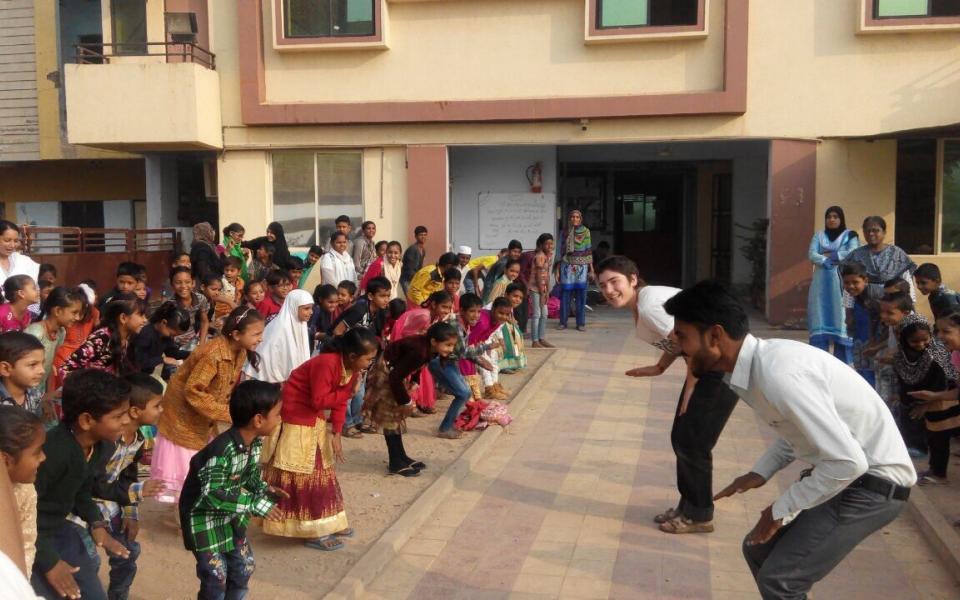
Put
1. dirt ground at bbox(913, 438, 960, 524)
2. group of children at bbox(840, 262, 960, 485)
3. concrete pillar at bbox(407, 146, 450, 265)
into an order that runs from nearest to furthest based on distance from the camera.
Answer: dirt ground at bbox(913, 438, 960, 524) → group of children at bbox(840, 262, 960, 485) → concrete pillar at bbox(407, 146, 450, 265)

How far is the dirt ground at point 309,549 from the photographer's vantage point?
463 centimetres

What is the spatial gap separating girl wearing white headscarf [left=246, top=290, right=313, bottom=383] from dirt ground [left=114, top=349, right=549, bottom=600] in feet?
2.91

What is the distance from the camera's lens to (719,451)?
726 cm

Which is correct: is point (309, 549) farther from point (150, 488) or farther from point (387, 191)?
point (387, 191)

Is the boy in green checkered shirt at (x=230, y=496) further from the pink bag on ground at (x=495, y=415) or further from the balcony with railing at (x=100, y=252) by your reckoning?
the balcony with railing at (x=100, y=252)

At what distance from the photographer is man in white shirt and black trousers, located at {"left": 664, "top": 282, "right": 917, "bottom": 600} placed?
307 cm

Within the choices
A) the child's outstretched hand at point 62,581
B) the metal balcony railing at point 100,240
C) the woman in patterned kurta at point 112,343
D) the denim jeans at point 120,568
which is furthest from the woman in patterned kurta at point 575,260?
the child's outstretched hand at point 62,581

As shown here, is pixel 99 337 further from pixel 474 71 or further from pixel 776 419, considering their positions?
pixel 474 71

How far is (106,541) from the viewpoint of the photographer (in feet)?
11.6

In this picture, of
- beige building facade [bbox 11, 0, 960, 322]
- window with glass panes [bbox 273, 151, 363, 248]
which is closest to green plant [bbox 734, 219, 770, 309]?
beige building facade [bbox 11, 0, 960, 322]

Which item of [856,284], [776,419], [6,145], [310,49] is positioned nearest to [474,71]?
[310,49]

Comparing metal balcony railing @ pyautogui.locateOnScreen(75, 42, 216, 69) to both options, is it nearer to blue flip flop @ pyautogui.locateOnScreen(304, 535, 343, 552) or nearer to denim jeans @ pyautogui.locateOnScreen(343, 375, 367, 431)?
denim jeans @ pyautogui.locateOnScreen(343, 375, 367, 431)

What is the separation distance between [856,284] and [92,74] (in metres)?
11.6

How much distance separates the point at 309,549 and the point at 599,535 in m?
1.75
